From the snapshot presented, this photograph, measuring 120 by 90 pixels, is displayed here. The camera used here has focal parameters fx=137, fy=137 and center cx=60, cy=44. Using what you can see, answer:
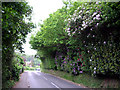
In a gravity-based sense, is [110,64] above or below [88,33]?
below

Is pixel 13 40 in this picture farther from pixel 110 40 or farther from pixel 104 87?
pixel 104 87

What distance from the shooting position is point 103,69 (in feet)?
30.0

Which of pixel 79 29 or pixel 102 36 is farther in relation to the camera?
pixel 79 29

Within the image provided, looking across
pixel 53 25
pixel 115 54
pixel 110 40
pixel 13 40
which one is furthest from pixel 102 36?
pixel 53 25

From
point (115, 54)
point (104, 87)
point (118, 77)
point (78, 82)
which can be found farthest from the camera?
point (78, 82)

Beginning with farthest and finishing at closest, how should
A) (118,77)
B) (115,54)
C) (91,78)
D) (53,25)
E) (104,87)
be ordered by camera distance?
(53,25) < (91,78) < (104,87) < (118,77) < (115,54)

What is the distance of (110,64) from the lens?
8523 mm

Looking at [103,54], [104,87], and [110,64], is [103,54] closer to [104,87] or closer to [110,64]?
[110,64]

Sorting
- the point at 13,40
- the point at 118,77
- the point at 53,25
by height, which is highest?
the point at 53,25

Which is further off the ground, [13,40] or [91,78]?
[13,40]

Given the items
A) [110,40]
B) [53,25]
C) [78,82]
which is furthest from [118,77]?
[53,25]

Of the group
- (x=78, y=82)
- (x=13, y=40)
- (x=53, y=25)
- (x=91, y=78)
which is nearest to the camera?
(x=13, y=40)

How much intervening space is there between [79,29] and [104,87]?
4.47 metres

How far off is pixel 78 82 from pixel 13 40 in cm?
1065
